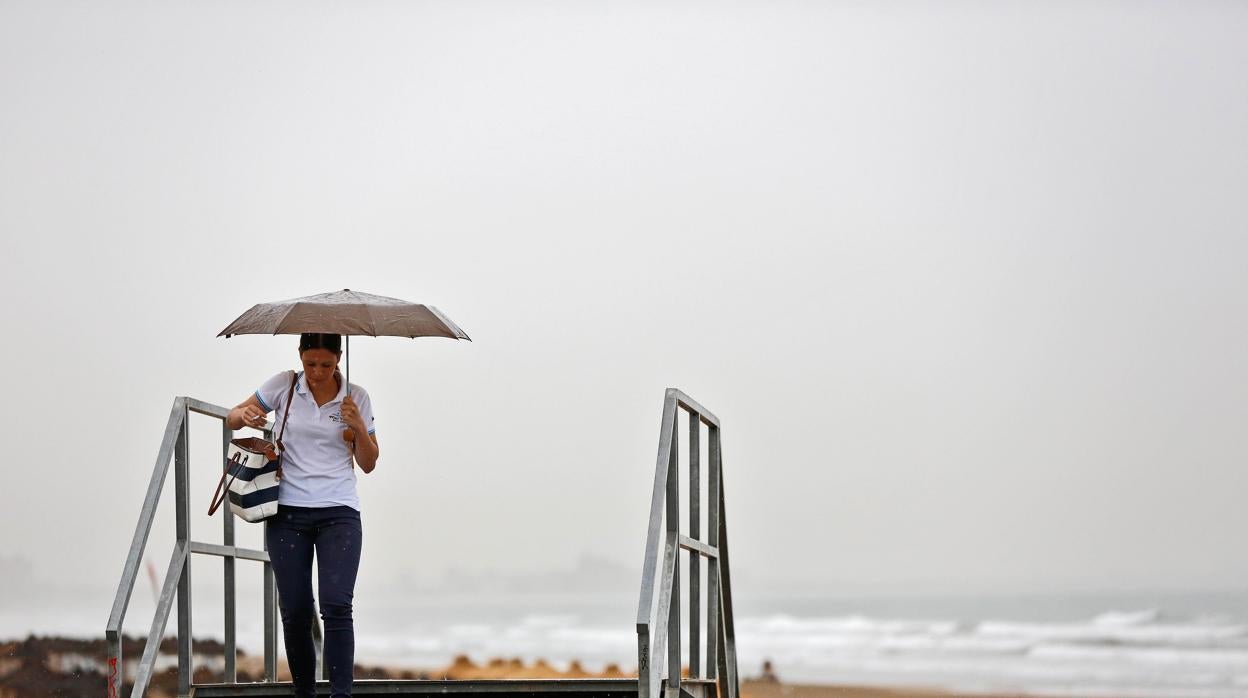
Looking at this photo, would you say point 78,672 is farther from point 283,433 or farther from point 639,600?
point 639,600

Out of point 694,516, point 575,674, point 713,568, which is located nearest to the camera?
point 694,516

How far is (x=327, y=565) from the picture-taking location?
5.25m

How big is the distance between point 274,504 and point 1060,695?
2734 centimetres

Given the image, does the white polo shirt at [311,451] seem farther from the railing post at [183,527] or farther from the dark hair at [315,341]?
the railing post at [183,527]

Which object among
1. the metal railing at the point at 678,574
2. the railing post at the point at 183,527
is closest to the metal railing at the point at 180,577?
the railing post at the point at 183,527

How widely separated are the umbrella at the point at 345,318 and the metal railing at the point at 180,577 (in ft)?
1.16

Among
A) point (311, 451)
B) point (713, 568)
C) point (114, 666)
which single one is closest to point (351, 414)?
point (311, 451)

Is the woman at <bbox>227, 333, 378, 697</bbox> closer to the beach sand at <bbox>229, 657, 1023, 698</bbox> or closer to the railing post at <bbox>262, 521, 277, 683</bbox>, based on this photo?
the railing post at <bbox>262, 521, 277, 683</bbox>

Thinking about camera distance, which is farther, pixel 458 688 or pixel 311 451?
pixel 458 688

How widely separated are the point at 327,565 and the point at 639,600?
43.2 inches

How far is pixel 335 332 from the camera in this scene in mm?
5301

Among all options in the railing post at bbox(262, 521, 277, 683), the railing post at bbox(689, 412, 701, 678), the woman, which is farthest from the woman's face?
the railing post at bbox(262, 521, 277, 683)

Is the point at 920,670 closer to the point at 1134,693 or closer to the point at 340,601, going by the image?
the point at 1134,693

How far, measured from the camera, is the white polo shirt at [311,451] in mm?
5281
